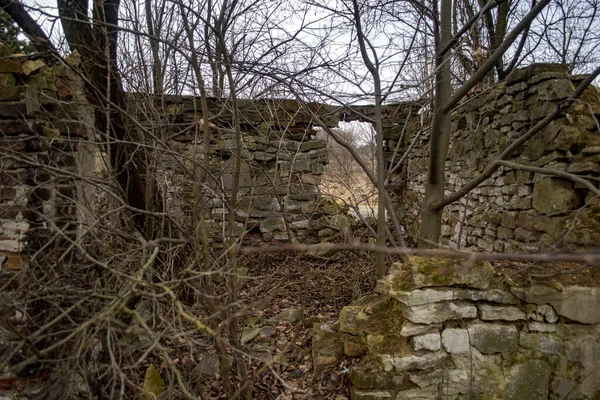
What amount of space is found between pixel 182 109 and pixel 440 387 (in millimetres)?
4798

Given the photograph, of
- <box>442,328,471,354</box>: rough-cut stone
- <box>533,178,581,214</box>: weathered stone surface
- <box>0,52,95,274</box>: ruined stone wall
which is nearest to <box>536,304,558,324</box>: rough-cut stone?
<box>442,328,471,354</box>: rough-cut stone

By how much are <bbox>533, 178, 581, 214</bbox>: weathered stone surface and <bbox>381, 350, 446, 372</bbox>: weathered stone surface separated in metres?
1.77

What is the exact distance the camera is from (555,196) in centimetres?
350

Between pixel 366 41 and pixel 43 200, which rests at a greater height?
pixel 366 41

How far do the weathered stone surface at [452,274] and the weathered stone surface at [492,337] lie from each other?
270 mm

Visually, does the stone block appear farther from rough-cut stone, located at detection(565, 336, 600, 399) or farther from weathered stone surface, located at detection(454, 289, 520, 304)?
rough-cut stone, located at detection(565, 336, 600, 399)

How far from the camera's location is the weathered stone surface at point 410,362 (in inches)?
104

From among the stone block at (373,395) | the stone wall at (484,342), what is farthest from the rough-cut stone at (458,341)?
the stone block at (373,395)

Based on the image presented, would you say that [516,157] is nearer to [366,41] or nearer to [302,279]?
[366,41]

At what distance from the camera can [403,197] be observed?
7.80 metres

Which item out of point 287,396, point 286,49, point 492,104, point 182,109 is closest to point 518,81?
point 492,104

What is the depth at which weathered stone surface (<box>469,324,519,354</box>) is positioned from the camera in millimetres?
2654

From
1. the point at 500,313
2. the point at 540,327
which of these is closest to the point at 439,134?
the point at 500,313

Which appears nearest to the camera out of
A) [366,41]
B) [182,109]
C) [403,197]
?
[366,41]
